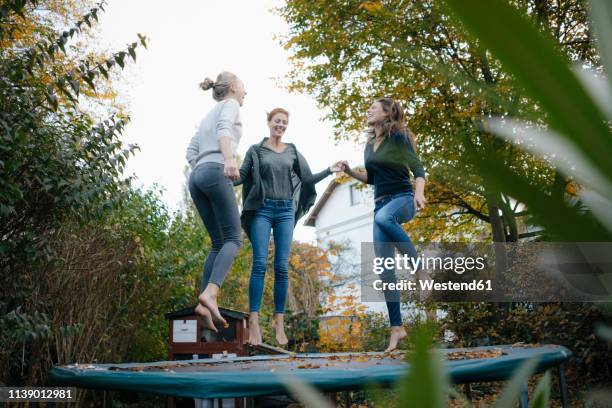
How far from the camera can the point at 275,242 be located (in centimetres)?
341

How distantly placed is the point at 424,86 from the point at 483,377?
5319 mm

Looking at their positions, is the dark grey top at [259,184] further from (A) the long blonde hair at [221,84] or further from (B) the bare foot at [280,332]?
(B) the bare foot at [280,332]

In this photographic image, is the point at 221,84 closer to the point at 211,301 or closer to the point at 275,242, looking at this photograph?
the point at 275,242

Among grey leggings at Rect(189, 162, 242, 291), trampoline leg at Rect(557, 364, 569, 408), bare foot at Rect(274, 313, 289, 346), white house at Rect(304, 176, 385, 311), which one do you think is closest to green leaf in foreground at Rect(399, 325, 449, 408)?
trampoline leg at Rect(557, 364, 569, 408)

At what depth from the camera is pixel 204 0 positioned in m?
9.52

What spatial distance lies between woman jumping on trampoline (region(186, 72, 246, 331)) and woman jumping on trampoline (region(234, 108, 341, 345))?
0.33 metres

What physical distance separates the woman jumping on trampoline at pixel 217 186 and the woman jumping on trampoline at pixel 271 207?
1.07 ft

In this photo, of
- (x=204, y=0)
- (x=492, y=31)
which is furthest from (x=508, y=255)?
(x=204, y=0)

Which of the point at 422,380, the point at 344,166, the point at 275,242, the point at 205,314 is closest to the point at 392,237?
the point at 344,166

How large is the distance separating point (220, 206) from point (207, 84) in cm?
79

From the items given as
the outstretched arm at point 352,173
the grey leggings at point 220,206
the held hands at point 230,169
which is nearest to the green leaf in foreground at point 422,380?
the held hands at point 230,169

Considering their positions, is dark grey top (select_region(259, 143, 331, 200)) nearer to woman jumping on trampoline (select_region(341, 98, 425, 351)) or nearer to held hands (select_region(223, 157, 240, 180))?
woman jumping on trampoline (select_region(341, 98, 425, 351))

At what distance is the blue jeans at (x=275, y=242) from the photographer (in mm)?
3357

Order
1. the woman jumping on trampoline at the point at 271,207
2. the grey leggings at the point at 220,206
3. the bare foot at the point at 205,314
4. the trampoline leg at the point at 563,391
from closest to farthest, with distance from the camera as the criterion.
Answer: the trampoline leg at the point at 563,391 < the bare foot at the point at 205,314 < the grey leggings at the point at 220,206 < the woman jumping on trampoline at the point at 271,207
